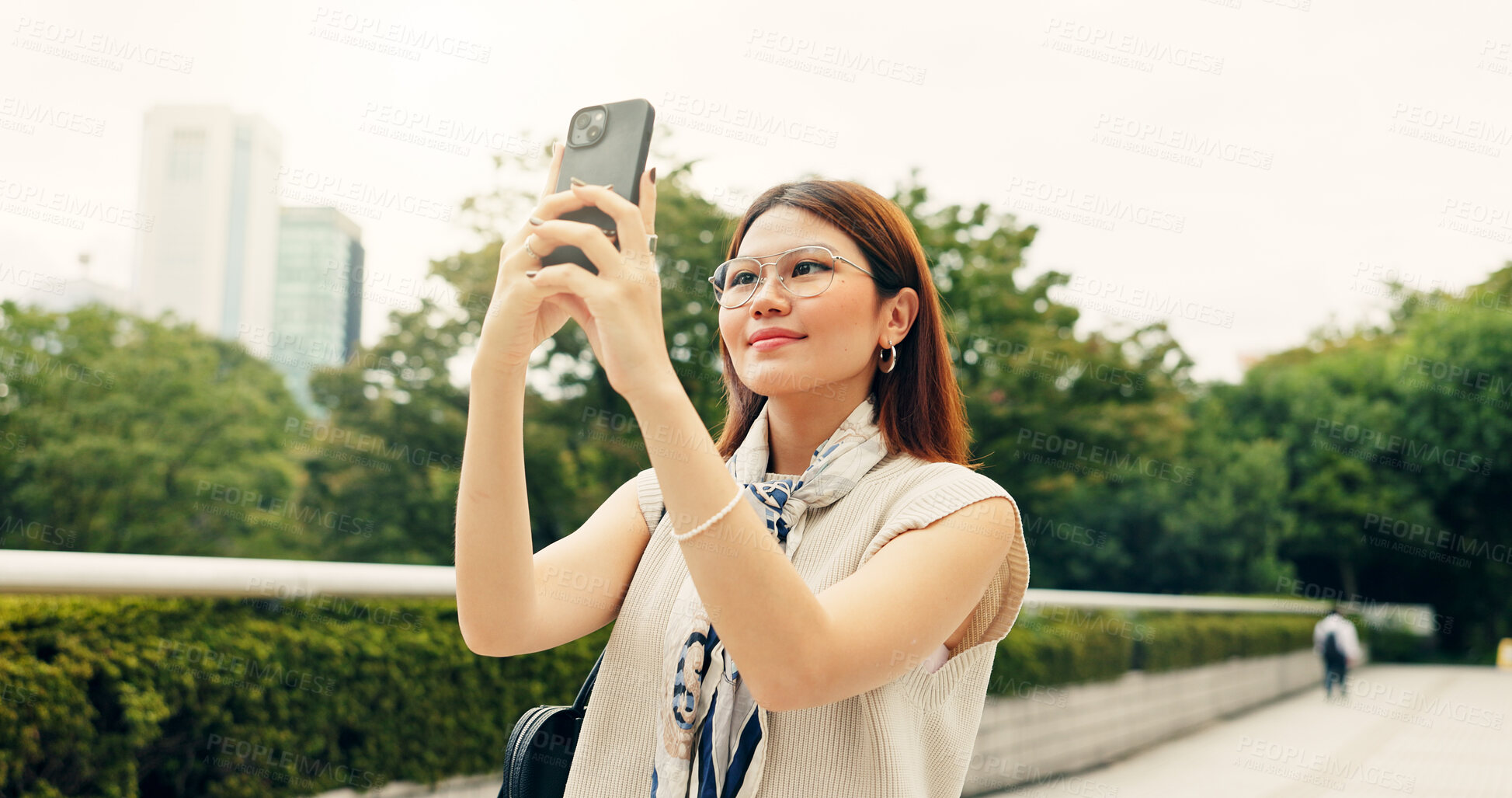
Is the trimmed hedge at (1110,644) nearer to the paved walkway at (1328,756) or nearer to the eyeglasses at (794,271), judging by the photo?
the paved walkway at (1328,756)

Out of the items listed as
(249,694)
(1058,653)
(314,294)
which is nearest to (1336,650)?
(1058,653)

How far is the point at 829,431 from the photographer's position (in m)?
1.56

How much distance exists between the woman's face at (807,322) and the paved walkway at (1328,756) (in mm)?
6472

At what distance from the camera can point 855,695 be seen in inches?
49.4

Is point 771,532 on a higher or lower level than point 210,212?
lower

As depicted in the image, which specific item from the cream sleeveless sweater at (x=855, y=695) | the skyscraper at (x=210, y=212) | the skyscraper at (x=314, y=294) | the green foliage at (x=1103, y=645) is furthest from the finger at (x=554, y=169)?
the skyscraper at (x=210, y=212)

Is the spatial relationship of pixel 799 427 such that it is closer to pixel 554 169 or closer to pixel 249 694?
pixel 554 169

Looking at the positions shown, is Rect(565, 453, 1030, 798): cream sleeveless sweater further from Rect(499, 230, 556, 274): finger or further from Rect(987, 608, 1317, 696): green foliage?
Rect(987, 608, 1317, 696): green foliage

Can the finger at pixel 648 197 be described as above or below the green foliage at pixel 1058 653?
above

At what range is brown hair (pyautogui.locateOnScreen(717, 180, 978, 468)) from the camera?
4.98 feet

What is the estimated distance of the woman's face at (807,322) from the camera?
1434 millimetres

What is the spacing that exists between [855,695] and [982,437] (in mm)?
17934

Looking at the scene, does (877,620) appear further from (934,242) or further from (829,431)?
(934,242)

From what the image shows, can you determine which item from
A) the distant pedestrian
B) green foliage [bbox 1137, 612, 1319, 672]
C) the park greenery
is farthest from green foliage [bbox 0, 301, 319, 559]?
the distant pedestrian
